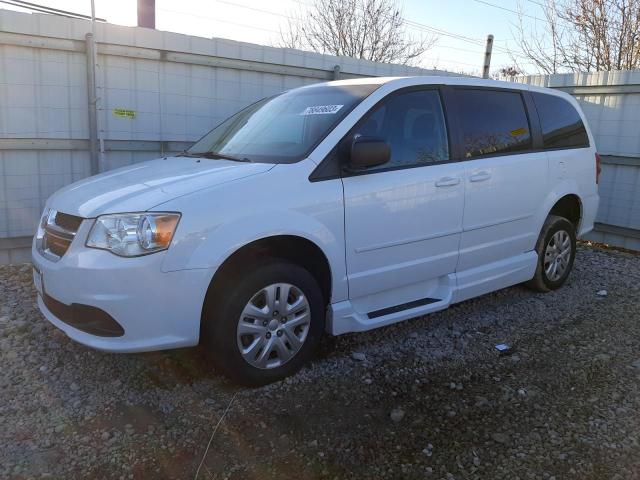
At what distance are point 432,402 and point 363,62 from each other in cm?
555

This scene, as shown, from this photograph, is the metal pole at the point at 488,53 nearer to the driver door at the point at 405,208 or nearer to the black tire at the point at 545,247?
the black tire at the point at 545,247

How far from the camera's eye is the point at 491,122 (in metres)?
4.27

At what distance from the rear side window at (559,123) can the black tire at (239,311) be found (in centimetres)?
276

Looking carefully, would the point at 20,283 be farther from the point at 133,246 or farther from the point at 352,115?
the point at 352,115

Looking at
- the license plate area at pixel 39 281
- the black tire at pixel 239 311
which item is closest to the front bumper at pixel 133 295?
the black tire at pixel 239 311

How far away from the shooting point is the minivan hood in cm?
289

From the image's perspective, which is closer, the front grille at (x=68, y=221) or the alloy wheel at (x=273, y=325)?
the front grille at (x=68, y=221)

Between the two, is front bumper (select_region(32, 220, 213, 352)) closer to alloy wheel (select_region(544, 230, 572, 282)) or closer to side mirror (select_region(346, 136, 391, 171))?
side mirror (select_region(346, 136, 391, 171))

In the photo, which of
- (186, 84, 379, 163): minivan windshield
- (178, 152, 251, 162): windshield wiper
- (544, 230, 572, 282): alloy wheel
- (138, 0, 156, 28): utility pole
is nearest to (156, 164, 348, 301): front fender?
(186, 84, 379, 163): minivan windshield

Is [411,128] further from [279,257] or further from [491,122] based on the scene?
[279,257]

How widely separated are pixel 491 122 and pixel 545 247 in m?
1.34

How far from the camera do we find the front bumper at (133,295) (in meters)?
2.72

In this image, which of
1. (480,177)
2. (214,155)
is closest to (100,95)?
(214,155)

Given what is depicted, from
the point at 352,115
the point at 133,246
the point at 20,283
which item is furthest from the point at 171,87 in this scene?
the point at 133,246
